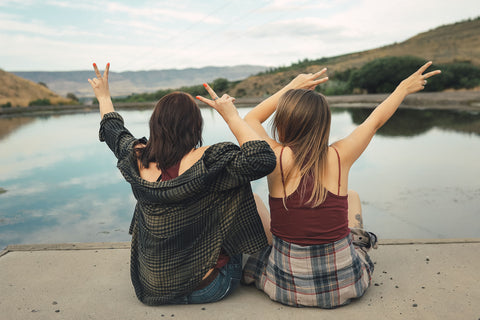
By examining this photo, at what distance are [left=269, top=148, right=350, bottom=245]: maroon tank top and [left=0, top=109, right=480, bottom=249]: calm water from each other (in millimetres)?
1760

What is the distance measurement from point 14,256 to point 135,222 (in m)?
1.29

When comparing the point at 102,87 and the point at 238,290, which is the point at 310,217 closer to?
the point at 238,290

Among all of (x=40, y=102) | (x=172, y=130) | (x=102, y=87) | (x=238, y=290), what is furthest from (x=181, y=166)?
(x=40, y=102)

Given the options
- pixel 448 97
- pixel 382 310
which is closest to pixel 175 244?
pixel 382 310

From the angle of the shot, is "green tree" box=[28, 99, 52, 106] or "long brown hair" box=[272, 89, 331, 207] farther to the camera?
"green tree" box=[28, 99, 52, 106]

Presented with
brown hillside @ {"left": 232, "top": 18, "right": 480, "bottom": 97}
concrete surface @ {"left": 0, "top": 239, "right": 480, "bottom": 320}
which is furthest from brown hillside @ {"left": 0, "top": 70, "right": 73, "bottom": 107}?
concrete surface @ {"left": 0, "top": 239, "right": 480, "bottom": 320}

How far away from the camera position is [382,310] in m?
1.85

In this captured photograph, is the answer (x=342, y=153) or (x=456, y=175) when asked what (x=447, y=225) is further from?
(x=342, y=153)

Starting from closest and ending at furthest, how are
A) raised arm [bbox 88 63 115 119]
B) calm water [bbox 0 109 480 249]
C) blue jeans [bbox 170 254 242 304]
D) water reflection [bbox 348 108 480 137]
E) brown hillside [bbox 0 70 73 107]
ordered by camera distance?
blue jeans [bbox 170 254 242 304], raised arm [bbox 88 63 115 119], calm water [bbox 0 109 480 249], water reflection [bbox 348 108 480 137], brown hillside [bbox 0 70 73 107]

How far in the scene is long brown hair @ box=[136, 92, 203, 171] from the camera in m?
1.80

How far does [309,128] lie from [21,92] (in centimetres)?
3089

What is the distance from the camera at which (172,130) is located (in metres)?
1.81

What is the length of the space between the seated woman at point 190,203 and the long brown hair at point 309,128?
0.17m

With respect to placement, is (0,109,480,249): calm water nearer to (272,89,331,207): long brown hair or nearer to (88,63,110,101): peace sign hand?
(88,63,110,101): peace sign hand
